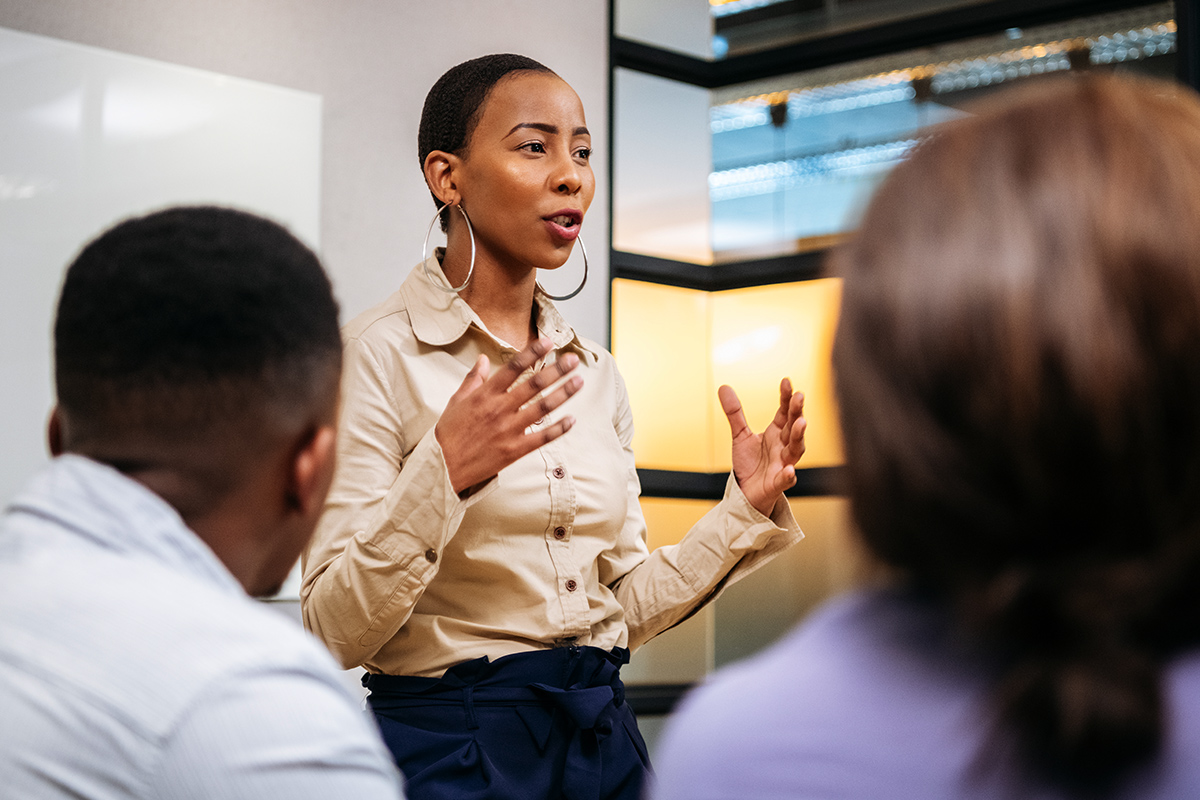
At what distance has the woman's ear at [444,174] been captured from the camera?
1.68 meters

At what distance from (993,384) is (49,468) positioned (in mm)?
592

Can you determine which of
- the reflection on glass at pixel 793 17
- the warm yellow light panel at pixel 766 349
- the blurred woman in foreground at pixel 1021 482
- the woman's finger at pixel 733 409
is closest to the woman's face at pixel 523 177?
the woman's finger at pixel 733 409

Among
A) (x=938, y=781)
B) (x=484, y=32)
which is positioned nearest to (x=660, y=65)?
(x=484, y=32)

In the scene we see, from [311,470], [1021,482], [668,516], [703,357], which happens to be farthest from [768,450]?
[703,357]

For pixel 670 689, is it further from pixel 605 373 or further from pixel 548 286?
pixel 605 373

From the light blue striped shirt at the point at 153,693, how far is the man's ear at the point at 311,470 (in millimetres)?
144

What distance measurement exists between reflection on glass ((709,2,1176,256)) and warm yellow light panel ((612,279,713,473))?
0.87ft

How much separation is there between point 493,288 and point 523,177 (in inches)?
6.7

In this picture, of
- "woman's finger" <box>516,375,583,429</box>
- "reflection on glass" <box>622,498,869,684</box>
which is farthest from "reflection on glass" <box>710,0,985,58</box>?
"woman's finger" <box>516,375,583,429</box>

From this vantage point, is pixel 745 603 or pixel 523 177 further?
pixel 745 603

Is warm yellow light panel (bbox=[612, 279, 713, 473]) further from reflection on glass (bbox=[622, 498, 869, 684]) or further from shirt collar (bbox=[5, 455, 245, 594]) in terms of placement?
shirt collar (bbox=[5, 455, 245, 594])

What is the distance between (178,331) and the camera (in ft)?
2.43

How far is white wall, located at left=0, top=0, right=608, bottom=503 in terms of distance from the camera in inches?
103

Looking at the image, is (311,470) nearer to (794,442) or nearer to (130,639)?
(130,639)
